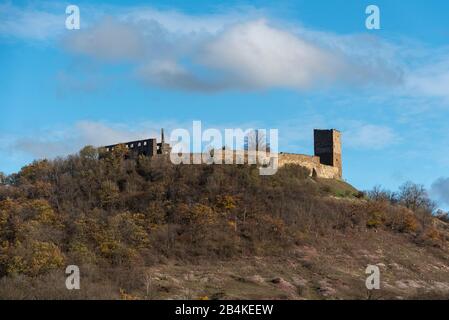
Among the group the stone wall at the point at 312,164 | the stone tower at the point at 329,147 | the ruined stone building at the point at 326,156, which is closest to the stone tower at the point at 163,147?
the stone wall at the point at 312,164

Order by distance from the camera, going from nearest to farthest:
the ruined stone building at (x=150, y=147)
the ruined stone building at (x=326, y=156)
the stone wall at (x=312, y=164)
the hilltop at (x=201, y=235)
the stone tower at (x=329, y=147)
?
the hilltop at (x=201, y=235)
the ruined stone building at (x=150, y=147)
the stone wall at (x=312, y=164)
the ruined stone building at (x=326, y=156)
the stone tower at (x=329, y=147)

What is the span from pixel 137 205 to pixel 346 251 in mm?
15099

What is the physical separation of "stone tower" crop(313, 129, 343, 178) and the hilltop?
484cm

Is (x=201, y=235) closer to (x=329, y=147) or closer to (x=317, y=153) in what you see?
(x=329, y=147)

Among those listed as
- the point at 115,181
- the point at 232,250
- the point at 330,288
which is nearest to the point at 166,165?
the point at 115,181

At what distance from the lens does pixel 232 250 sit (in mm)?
→ 48812

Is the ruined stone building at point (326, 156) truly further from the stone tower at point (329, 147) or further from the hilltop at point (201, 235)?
the hilltop at point (201, 235)

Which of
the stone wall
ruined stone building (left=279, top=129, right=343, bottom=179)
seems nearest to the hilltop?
the stone wall

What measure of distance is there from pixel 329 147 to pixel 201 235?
25154 mm

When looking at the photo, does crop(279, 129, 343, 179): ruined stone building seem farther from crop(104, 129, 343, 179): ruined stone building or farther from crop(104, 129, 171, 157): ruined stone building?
crop(104, 129, 171, 157): ruined stone building

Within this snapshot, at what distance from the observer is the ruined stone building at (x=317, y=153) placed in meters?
61.1

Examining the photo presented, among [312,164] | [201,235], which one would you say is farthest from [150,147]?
[312,164]

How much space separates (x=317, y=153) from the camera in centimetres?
7288
